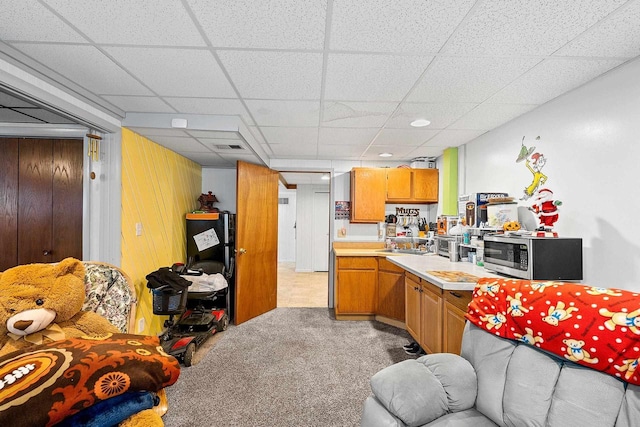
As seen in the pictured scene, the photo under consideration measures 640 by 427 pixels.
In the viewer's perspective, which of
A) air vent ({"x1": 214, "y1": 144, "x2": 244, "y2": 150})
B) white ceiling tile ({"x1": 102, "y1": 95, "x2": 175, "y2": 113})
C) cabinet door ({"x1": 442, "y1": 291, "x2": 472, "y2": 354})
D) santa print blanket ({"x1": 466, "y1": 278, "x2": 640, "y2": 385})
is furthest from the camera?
air vent ({"x1": 214, "y1": 144, "x2": 244, "y2": 150})

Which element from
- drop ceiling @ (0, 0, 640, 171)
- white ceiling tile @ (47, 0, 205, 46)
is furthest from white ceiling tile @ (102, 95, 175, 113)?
white ceiling tile @ (47, 0, 205, 46)

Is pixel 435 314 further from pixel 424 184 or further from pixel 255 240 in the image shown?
pixel 255 240

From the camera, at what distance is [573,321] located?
1191mm

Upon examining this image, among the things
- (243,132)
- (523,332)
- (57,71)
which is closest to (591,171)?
(523,332)

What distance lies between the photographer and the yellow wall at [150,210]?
2.83 metres

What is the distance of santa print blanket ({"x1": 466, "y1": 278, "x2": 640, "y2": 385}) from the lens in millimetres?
1054

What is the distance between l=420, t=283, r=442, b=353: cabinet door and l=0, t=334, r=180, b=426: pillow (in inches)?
80.4

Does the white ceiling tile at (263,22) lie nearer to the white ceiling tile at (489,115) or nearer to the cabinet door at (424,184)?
the white ceiling tile at (489,115)

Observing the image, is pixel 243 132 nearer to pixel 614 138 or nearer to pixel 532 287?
pixel 532 287

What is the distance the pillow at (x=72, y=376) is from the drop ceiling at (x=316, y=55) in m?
1.43

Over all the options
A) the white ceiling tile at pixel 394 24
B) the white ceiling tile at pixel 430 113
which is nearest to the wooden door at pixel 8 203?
the white ceiling tile at pixel 394 24

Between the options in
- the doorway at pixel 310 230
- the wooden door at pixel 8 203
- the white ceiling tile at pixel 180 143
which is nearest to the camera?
the wooden door at pixel 8 203

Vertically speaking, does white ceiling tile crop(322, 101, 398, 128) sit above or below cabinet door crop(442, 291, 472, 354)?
above

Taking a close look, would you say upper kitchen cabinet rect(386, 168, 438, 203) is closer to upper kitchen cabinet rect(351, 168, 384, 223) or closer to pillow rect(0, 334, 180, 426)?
upper kitchen cabinet rect(351, 168, 384, 223)
